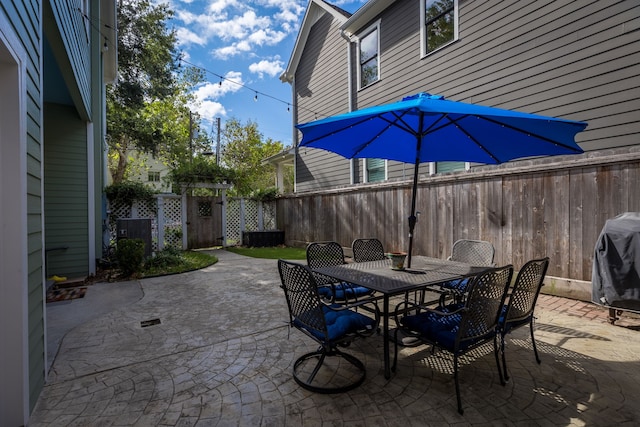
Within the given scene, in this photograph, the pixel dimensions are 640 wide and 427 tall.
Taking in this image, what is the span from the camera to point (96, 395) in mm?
2182

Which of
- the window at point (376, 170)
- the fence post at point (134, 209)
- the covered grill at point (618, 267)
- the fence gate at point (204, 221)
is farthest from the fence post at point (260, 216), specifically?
the covered grill at point (618, 267)

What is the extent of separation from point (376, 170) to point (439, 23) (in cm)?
352

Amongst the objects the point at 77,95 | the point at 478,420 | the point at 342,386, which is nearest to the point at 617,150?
the point at 478,420

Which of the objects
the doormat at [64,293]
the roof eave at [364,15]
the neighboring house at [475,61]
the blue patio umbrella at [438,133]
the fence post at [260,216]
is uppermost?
the roof eave at [364,15]

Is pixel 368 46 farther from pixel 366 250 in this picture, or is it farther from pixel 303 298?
pixel 303 298

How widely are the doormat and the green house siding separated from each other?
766 millimetres

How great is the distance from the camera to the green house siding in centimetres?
548

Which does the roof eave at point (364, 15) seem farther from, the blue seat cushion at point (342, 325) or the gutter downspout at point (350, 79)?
the blue seat cushion at point (342, 325)

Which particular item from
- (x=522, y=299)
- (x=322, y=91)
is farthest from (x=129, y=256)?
(x=322, y=91)

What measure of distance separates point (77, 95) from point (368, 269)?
514 centimetres

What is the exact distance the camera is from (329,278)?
3172 mm

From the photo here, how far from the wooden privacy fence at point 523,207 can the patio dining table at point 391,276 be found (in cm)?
216

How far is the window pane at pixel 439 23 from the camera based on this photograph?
6391 mm

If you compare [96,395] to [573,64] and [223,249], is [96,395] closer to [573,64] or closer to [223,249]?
[573,64]
